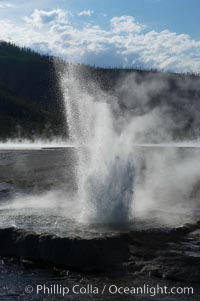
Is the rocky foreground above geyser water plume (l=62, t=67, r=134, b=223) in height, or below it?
below

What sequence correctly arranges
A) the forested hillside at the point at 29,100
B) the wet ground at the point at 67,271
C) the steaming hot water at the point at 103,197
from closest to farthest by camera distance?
the wet ground at the point at 67,271 < the steaming hot water at the point at 103,197 < the forested hillside at the point at 29,100

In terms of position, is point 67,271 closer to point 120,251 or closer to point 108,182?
point 120,251

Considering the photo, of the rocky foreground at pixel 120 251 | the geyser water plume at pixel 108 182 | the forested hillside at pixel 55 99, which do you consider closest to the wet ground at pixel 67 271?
the rocky foreground at pixel 120 251

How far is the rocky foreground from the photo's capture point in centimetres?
1102

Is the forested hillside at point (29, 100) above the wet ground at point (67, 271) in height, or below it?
above

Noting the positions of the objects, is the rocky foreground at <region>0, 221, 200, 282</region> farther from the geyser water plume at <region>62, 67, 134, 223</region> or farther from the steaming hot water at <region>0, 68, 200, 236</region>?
the geyser water plume at <region>62, 67, 134, 223</region>

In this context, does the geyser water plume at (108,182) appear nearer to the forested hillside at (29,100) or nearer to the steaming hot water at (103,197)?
the steaming hot water at (103,197)

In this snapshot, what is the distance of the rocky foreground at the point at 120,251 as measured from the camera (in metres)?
11.0

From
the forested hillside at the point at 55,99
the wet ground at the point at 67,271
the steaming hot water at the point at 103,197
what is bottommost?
the wet ground at the point at 67,271

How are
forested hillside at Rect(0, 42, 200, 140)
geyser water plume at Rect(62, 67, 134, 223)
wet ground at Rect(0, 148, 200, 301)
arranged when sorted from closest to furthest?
1. wet ground at Rect(0, 148, 200, 301)
2. geyser water plume at Rect(62, 67, 134, 223)
3. forested hillside at Rect(0, 42, 200, 140)

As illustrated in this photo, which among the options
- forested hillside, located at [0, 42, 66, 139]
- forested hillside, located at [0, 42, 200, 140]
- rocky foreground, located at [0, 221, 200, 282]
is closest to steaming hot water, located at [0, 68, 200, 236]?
rocky foreground, located at [0, 221, 200, 282]

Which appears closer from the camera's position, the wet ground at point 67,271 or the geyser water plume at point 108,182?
the wet ground at point 67,271

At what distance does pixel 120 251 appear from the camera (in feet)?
39.6

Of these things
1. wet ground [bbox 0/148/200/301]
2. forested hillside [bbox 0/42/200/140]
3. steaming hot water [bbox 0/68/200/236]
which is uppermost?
forested hillside [bbox 0/42/200/140]
